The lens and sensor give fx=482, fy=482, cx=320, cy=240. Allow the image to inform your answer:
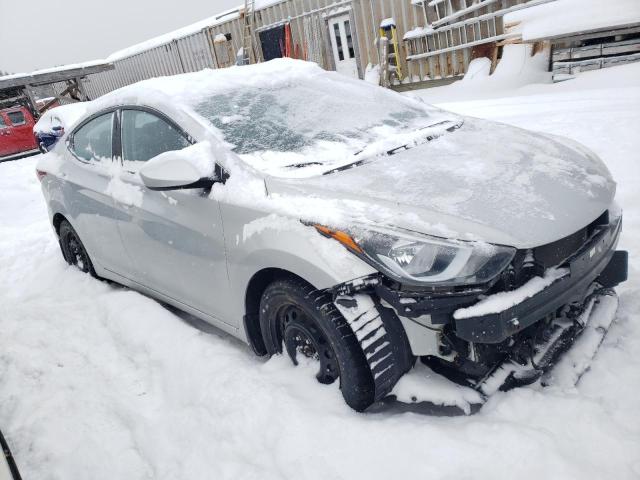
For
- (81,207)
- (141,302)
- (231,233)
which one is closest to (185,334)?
(141,302)

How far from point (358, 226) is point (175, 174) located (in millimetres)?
948

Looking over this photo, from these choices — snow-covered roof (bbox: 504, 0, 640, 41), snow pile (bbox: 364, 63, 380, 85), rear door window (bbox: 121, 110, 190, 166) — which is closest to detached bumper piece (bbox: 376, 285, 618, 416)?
rear door window (bbox: 121, 110, 190, 166)

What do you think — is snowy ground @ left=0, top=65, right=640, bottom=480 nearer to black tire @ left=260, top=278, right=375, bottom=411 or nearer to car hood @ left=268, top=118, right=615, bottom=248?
black tire @ left=260, top=278, right=375, bottom=411

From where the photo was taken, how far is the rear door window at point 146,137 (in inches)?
103

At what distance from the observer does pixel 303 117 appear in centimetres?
272

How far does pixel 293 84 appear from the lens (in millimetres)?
3061

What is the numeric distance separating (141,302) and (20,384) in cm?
84

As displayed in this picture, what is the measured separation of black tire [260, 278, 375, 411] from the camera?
1980mm

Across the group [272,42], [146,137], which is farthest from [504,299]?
[272,42]

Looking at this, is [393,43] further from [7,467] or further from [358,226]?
[7,467]

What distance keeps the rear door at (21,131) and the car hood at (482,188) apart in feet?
47.3

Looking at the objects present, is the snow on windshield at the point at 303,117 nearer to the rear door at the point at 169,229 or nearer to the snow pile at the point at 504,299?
the rear door at the point at 169,229

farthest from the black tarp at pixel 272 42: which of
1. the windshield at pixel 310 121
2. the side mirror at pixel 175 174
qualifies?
the side mirror at pixel 175 174

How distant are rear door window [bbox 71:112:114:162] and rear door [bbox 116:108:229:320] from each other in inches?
8.4
